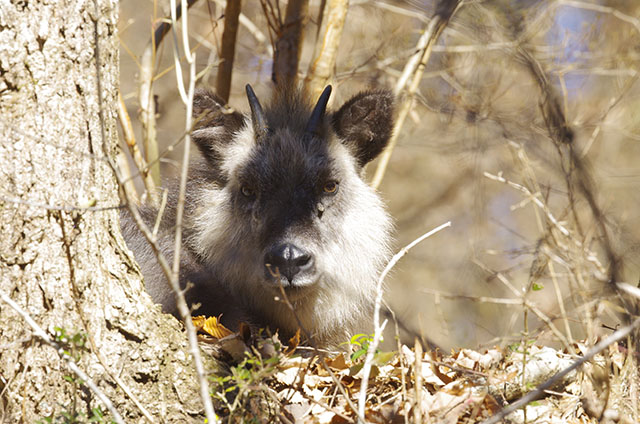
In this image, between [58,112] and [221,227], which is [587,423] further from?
[58,112]

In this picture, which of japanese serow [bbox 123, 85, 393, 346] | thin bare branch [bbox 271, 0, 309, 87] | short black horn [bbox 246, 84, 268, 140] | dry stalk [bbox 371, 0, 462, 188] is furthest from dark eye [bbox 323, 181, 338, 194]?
thin bare branch [bbox 271, 0, 309, 87]

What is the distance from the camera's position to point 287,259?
149 inches

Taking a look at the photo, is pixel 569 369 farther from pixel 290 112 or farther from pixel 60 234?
pixel 290 112

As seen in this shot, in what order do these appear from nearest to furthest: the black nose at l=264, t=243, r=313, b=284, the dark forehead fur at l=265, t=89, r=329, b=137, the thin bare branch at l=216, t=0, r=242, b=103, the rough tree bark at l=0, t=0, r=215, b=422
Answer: the rough tree bark at l=0, t=0, r=215, b=422, the black nose at l=264, t=243, r=313, b=284, the dark forehead fur at l=265, t=89, r=329, b=137, the thin bare branch at l=216, t=0, r=242, b=103

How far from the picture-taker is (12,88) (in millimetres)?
2787

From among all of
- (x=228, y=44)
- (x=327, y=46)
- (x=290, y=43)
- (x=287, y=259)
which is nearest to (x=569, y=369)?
(x=287, y=259)

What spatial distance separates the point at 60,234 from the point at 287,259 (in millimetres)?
1349

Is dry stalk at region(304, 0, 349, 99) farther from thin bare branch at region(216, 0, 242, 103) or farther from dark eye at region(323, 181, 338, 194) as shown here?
dark eye at region(323, 181, 338, 194)

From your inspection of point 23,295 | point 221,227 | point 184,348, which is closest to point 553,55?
point 221,227

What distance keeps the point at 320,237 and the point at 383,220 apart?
77 centimetres

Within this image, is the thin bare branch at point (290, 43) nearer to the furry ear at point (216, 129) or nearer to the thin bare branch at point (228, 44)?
the thin bare branch at point (228, 44)

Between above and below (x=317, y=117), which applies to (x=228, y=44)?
above

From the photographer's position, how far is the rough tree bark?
9.11 feet

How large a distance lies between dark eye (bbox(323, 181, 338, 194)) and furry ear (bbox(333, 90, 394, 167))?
1.65 feet
